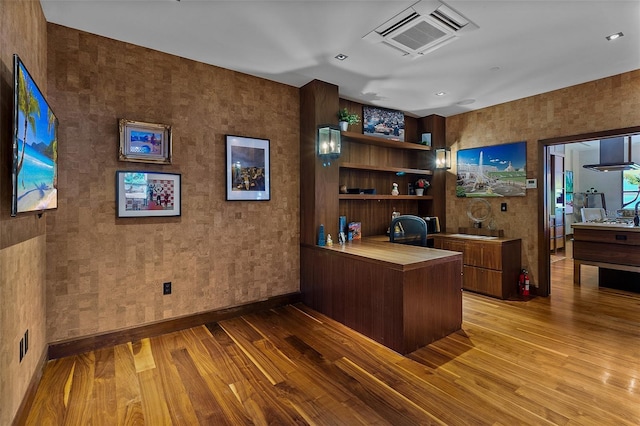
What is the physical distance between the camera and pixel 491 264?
4.08 metres

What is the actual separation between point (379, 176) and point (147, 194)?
10.6 ft

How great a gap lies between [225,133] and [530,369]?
3505 millimetres

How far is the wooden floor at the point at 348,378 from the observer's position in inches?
73.5

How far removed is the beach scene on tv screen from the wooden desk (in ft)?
7.98

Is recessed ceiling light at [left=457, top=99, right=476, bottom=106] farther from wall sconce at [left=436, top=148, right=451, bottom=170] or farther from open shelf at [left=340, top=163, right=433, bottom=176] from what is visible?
open shelf at [left=340, top=163, right=433, bottom=176]

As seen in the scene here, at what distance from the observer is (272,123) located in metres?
3.70

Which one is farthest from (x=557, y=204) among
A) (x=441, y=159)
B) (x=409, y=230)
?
(x=409, y=230)

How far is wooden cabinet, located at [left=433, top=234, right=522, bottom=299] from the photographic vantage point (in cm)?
400

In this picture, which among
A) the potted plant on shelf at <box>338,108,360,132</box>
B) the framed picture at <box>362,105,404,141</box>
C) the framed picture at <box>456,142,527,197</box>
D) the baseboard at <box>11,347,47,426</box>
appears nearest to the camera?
the baseboard at <box>11,347,47,426</box>

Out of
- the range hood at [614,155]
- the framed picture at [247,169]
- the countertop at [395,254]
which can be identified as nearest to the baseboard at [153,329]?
the countertop at [395,254]

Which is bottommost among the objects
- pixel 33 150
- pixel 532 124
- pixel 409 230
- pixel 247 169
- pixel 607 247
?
pixel 607 247

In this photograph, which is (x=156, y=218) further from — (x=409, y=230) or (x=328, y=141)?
(x=409, y=230)

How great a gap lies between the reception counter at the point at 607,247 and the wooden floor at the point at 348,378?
117 cm

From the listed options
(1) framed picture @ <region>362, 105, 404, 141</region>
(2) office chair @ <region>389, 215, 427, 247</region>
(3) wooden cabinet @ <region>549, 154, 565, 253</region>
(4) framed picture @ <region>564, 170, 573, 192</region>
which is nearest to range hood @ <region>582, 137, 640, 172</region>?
(3) wooden cabinet @ <region>549, 154, 565, 253</region>
